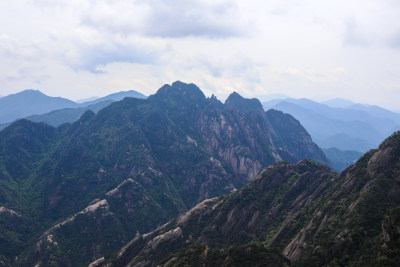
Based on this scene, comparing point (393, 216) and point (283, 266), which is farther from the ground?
point (393, 216)

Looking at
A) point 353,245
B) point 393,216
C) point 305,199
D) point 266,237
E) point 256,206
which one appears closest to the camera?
point 393,216

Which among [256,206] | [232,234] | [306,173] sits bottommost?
[232,234]

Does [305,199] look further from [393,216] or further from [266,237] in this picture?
[393,216]

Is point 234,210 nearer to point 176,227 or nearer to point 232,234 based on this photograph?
point 232,234

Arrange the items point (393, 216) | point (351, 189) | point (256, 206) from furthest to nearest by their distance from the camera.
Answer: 1. point (256, 206)
2. point (351, 189)
3. point (393, 216)

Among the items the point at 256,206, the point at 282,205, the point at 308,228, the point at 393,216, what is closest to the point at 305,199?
the point at 282,205

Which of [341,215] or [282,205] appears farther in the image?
[282,205]
